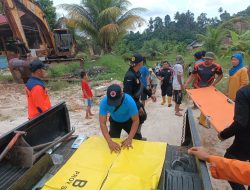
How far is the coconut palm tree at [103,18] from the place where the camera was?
666 inches

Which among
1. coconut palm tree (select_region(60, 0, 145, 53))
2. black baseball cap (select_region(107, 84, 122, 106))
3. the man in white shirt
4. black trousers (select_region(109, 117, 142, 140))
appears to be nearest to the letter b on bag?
black baseball cap (select_region(107, 84, 122, 106))

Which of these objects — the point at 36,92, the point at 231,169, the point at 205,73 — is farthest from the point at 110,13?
the point at 231,169

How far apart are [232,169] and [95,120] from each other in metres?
5.14

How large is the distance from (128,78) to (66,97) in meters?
5.85

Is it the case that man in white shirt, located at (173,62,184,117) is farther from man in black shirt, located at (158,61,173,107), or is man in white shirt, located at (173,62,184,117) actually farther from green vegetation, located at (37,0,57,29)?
green vegetation, located at (37,0,57,29)

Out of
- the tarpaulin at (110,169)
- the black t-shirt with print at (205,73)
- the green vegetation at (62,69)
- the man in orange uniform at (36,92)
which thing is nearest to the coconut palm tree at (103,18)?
the green vegetation at (62,69)

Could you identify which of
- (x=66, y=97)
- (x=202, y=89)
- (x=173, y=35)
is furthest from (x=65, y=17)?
(x=173, y=35)

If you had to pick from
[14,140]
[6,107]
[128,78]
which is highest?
[128,78]

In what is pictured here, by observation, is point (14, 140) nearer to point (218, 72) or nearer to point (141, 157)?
point (141, 157)

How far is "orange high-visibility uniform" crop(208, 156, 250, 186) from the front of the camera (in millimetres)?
1821

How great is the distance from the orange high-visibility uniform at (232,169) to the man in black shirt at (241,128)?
666 millimetres

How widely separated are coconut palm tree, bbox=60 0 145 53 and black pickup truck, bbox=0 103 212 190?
555 inches

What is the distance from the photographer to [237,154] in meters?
2.80

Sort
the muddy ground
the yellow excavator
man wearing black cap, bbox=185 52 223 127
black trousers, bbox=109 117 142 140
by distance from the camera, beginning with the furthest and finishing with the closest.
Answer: the yellow excavator
man wearing black cap, bbox=185 52 223 127
the muddy ground
black trousers, bbox=109 117 142 140
